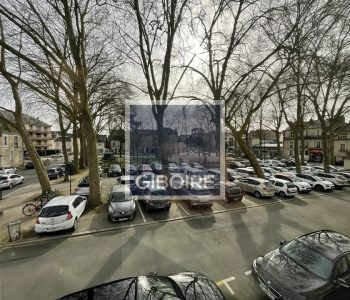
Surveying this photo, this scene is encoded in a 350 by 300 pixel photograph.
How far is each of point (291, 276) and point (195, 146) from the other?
51002 millimetres

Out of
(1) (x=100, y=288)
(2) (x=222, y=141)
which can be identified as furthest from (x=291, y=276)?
(2) (x=222, y=141)

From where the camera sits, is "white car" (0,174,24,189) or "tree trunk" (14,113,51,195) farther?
"white car" (0,174,24,189)

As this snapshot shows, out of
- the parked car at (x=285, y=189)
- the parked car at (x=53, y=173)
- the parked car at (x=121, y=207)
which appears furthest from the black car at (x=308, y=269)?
the parked car at (x=53, y=173)

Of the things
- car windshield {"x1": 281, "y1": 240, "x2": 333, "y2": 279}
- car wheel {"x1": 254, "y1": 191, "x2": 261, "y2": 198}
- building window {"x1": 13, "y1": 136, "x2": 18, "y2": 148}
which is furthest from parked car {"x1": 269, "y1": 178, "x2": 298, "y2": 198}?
building window {"x1": 13, "y1": 136, "x2": 18, "y2": 148}

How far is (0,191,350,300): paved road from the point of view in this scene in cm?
631

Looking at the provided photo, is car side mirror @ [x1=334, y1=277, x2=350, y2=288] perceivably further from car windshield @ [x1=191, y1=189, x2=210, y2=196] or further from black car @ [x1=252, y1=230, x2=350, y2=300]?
car windshield @ [x1=191, y1=189, x2=210, y2=196]

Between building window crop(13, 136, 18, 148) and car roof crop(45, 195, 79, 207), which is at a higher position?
building window crop(13, 136, 18, 148)

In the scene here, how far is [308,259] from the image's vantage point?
5.59 metres

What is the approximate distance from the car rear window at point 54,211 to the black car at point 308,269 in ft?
27.1

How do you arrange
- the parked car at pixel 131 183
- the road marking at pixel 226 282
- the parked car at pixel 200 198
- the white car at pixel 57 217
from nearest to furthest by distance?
1. the road marking at pixel 226 282
2. the white car at pixel 57 217
3. the parked car at pixel 200 198
4. the parked car at pixel 131 183

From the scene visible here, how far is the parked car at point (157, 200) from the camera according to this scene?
40.9 feet

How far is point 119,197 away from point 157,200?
2190 mm

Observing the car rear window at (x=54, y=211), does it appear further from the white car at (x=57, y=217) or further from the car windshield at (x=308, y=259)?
the car windshield at (x=308, y=259)

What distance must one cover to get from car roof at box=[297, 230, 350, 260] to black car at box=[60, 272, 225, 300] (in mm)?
3257
